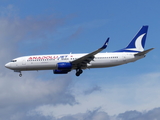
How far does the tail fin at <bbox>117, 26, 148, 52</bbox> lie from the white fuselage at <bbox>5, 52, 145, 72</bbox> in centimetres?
323

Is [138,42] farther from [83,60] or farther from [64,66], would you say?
[64,66]

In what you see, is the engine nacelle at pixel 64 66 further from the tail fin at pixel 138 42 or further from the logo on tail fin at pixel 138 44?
the logo on tail fin at pixel 138 44

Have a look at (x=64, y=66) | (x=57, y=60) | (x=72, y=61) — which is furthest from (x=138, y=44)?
(x=57, y=60)

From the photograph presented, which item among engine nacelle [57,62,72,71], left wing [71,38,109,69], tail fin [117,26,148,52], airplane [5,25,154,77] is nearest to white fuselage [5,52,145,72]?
airplane [5,25,154,77]

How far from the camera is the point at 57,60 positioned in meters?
65.8

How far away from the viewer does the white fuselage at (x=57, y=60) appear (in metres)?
65.6

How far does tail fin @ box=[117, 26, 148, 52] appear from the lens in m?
71.0

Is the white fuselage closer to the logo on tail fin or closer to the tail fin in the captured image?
the tail fin

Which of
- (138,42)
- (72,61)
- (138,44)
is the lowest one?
(72,61)

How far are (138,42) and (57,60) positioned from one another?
1734 cm

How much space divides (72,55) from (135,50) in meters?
12.6

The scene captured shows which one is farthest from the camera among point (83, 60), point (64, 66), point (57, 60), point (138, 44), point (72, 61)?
point (138, 44)

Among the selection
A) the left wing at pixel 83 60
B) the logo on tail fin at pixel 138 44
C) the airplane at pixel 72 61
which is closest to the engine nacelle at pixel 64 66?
the airplane at pixel 72 61

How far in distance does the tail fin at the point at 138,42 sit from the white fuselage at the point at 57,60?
3233mm
